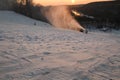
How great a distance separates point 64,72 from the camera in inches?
270

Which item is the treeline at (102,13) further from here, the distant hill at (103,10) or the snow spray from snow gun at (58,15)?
the snow spray from snow gun at (58,15)

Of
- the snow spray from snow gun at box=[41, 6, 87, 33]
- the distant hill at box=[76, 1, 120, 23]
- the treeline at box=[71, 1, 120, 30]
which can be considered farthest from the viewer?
the distant hill at box=[76, 1, 120, 23]

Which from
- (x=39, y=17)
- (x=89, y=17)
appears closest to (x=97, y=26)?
(x=89, y=17)

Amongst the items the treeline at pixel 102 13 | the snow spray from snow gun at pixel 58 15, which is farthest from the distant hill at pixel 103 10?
the snow spray from snow gun at pixel 58 15

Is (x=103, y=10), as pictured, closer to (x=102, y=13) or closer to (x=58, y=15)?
(x=102, y=13)

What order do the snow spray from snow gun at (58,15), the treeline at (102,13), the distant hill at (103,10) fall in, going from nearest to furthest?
the snow spray from snow gun at (58,15) < the treeline at (102,13) < the distant hill at (103,10)

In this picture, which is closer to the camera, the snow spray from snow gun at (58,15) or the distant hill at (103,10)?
the snow spray from snow gun at (58,15)

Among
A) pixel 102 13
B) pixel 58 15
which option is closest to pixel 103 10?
pixel 102 13

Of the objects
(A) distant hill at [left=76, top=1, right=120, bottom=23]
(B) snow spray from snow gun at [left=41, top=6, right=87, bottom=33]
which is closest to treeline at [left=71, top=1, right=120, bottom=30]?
(A) distant hill at [left=76, top=1, right=120, bottom=23]

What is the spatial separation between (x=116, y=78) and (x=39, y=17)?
27.4m

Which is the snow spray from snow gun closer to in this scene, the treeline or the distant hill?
the treeline

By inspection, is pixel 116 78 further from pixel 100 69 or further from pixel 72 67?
pixel 72 67

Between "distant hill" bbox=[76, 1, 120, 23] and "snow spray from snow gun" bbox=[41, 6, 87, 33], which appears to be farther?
"distant hill" bbox=[76, 1, 120, 23]

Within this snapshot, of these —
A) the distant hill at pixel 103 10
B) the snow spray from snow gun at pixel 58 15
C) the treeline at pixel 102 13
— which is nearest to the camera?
the snow spray from snow gun at pixel 58 15
